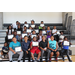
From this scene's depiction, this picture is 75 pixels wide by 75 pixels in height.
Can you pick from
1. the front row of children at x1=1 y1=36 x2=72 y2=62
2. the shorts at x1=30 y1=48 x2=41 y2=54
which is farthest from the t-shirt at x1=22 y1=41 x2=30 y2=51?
the shorts at x1=30 y1=48 x2=41 y2=54

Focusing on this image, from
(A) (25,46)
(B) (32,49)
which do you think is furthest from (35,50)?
(A) (25,46)

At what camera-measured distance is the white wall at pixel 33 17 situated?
982 centimetres

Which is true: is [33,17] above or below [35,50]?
above

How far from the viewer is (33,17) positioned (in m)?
9.95

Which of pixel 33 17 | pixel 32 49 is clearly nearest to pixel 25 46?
pixel 32 49

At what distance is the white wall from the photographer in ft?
32.2

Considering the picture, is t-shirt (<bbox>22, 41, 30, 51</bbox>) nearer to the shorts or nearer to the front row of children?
the front row of children

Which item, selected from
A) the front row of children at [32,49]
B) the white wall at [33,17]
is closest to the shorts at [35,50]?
the front row of children at [32,49]

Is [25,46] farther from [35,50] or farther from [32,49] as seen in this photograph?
[35,50]

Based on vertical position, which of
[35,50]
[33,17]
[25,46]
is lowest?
[35,50]

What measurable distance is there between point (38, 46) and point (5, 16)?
18.9 feet

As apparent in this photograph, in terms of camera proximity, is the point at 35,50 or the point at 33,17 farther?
the point at 33,17
